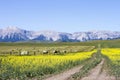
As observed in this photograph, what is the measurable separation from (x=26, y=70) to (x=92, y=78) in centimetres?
641

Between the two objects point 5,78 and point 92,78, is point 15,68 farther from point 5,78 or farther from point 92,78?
point 92,78

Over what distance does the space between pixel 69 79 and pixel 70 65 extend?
19.0m

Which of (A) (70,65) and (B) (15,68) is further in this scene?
(A) (70,65)

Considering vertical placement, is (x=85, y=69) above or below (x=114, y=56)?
above

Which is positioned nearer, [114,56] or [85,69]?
[85,69]

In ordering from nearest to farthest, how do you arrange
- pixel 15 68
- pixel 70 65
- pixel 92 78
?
1. pixel 92 78
2. pixel 15 68
3. pixel 70 65

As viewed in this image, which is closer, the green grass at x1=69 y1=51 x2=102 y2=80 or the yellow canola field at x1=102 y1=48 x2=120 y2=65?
the green grass at x1=69 y1=51 x2=102 y2=80

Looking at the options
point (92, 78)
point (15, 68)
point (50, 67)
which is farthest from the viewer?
point (50, 67)

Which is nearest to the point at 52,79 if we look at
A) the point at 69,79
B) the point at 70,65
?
the point at 69,79

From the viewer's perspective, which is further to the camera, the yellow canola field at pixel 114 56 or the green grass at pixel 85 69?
the yellow canola field at pixel 114 56

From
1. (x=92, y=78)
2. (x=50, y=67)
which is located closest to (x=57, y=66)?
(x=50, y=67)

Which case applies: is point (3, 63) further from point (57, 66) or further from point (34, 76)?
point (57, 66)

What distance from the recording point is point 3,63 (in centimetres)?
3394

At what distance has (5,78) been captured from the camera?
28.8 metres
